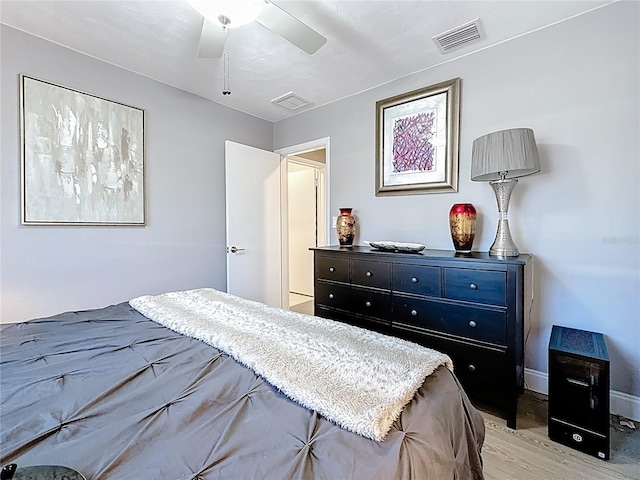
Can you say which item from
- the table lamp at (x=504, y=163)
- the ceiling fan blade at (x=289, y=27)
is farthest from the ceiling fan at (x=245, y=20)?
the table lamp at (x=504, y=163)

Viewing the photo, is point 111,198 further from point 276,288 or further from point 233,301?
point 276,288

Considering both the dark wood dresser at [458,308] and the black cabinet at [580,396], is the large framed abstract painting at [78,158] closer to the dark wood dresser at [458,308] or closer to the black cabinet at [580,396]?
the dark wood dresser at [458,308]

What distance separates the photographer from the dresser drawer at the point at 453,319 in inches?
74.1

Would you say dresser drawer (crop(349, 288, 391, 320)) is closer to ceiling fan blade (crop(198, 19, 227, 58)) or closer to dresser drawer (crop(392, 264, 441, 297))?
dresser drawer (crop(392, 264, 441, 297))

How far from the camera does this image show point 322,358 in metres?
1.04

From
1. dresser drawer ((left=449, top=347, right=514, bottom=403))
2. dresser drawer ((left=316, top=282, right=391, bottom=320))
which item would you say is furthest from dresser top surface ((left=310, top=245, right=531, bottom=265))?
dresser drawer ((left=449, top=347, right=514, bottom=403))

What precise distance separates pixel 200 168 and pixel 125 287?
135 centimetres

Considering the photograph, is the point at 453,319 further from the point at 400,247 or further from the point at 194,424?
the point at 194,424

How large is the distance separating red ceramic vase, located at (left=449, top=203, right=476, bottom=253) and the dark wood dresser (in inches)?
9.0

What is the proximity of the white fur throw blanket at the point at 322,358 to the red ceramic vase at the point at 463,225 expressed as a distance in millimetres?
1431

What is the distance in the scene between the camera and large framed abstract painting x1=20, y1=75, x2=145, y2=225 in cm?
223

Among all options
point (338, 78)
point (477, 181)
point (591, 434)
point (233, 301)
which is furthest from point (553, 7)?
point (233, 301)

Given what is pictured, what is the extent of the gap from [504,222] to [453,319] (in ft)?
2.48

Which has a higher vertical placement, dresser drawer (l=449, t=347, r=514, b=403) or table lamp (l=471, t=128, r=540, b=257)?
table lamp (l=471, t=128, r=540, b=257)
